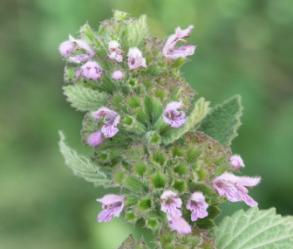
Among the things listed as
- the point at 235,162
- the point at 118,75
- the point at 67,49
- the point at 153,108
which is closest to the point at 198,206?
the point at 235,162

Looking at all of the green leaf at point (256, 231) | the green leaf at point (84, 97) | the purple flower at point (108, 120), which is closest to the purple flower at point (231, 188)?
the green leaf at point (256, 231)

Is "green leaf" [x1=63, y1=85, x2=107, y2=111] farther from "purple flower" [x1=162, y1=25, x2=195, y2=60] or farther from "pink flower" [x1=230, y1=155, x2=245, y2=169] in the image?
"pink flower" [x1=230, y1=155, x2=245, y2=169]

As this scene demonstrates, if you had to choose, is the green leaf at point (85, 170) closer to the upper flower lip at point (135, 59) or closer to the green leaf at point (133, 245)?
the green leaf at point (133, 245)

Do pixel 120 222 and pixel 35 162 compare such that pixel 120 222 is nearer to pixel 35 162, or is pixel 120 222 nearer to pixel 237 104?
pixel 35 162

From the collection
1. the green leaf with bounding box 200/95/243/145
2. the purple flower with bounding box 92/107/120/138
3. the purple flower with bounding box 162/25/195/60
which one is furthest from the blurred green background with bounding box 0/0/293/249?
→ the purple flower with bounding box 92/107/120/138

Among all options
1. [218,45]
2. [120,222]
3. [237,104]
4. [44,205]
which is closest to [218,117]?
[237,104]

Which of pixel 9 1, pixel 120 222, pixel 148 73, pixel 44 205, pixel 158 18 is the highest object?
pixel 9 1
